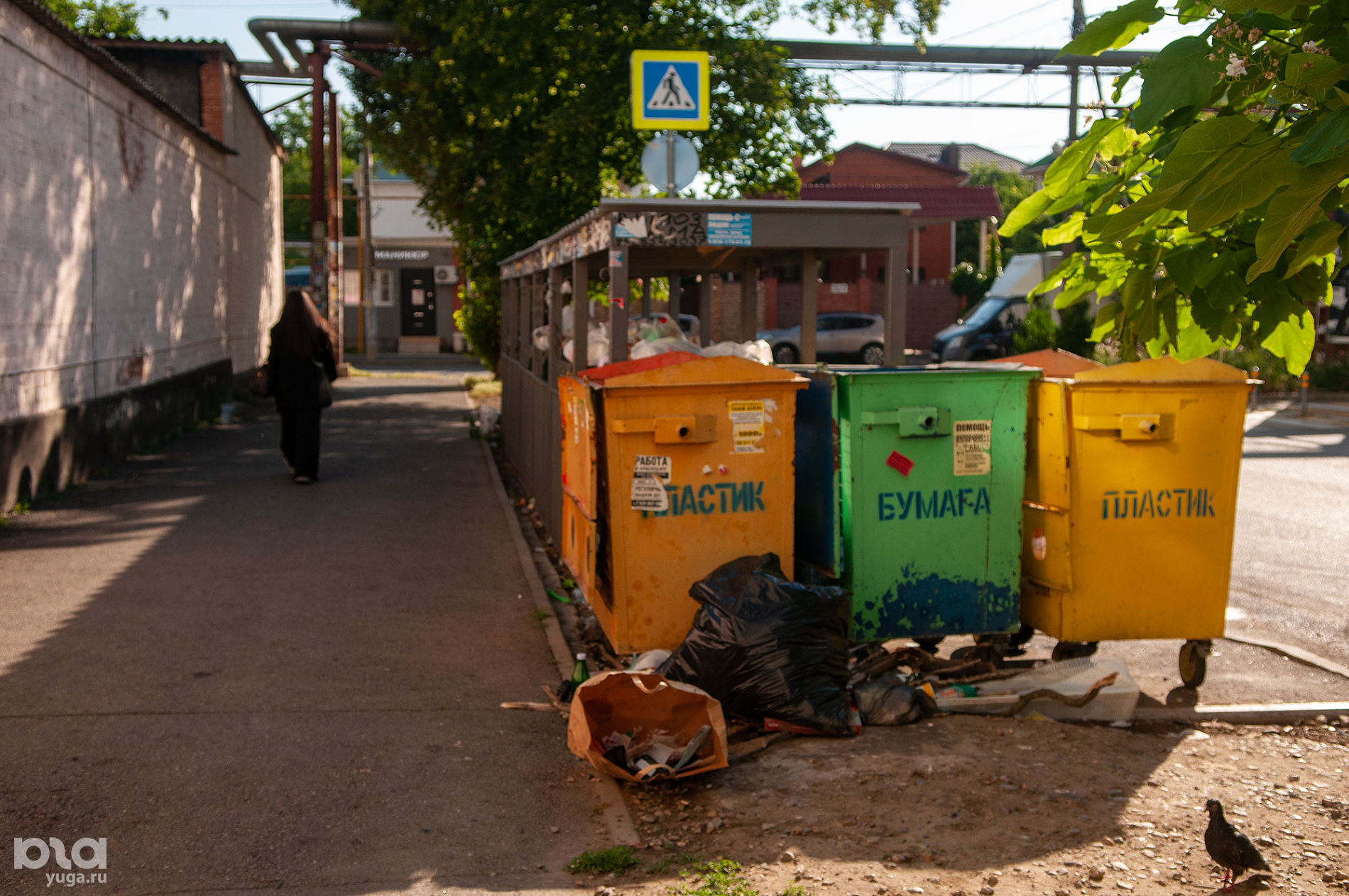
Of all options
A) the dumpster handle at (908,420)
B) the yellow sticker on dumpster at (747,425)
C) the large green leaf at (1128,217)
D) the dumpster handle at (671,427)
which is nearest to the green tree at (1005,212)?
the dumpster handle at (908,420)

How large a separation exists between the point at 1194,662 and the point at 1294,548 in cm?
417

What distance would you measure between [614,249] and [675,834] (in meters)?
3.20

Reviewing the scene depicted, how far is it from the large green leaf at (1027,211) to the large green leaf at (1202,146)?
3.84 ft

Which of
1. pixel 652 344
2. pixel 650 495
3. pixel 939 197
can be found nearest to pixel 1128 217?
pixel 650 495

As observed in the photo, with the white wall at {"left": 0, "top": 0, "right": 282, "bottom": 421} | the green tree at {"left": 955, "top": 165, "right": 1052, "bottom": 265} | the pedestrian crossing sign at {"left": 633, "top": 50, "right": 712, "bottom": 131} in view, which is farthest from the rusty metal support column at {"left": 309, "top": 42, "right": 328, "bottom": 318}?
the green tree at {"left": 955, "top": 165, "right": 1052, "bottom": 265}

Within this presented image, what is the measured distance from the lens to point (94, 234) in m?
11.8

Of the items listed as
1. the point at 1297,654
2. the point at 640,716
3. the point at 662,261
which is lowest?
the point at 1297,654

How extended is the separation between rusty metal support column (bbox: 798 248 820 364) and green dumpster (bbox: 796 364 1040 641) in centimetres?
205

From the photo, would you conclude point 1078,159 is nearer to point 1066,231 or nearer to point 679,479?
point 1066,231

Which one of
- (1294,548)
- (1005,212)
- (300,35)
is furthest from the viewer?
(1005,212)

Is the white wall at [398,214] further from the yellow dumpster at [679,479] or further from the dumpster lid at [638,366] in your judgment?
the yellow dumpster at [679,479]

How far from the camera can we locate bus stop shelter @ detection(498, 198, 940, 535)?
6.17 m

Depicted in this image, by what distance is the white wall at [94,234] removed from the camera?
31.7 feet

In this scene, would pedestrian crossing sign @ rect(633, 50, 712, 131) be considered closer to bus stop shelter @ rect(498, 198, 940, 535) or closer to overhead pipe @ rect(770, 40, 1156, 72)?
bus stop shelter @ rect(498, 198, 940, 535)
